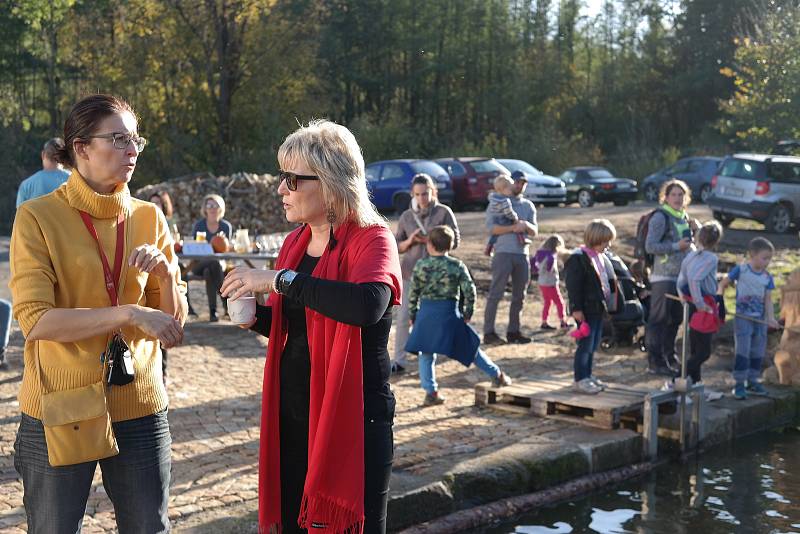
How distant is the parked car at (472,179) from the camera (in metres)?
28.1

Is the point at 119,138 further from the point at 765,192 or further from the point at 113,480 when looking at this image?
the point at 765,192

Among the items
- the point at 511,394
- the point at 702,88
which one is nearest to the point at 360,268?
the point at 511,394

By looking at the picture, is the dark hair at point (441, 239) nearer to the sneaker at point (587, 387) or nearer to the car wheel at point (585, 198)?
the sneaker at point (587, 387)

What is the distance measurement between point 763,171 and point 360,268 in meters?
21.9

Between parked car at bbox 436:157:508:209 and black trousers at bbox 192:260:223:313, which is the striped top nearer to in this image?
black trousers at bbox 192:260:223:313

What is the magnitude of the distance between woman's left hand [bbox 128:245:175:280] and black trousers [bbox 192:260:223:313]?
9405 mm

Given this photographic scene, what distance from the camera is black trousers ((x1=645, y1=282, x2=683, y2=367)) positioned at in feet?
33.4

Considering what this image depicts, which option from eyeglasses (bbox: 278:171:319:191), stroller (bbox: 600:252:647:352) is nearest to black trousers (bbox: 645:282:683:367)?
stroller (bbox: 600:252:647:352)

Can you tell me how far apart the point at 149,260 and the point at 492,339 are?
341 inches

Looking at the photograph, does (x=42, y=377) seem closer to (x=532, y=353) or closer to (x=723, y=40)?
(x=532, y=353)

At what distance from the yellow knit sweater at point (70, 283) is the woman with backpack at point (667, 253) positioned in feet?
22.8

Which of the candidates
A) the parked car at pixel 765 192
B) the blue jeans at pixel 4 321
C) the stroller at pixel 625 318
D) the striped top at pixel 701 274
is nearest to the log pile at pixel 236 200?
the parked car at pixel 765 192

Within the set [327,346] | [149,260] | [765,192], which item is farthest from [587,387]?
[765,192]

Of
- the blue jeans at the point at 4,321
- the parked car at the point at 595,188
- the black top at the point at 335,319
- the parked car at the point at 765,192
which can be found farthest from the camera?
the parked car at the point at 595,188
